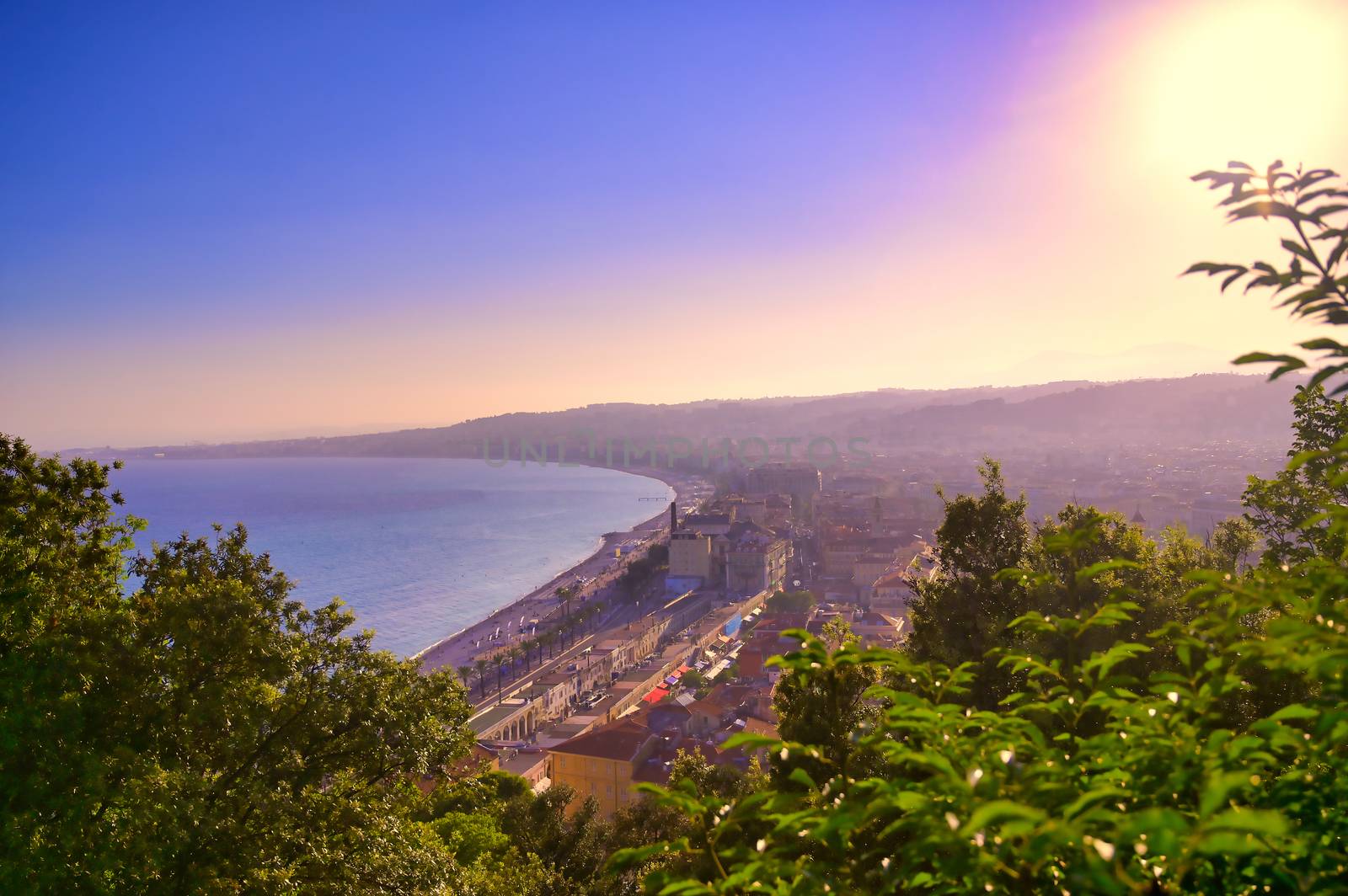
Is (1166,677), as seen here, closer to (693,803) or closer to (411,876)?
(693,803)

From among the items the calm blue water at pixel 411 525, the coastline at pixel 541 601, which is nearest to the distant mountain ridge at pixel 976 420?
the calm blue water at pixel 411 525

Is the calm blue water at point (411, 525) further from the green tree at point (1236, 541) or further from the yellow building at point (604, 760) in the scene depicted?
the green tree at point (1236, 541)

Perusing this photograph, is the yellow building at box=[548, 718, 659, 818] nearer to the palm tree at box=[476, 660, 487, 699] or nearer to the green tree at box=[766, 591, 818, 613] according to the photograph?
the palm tree at box=[476, 660, 487, 699]

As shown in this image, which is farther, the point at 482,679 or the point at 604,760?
the point at 482,679

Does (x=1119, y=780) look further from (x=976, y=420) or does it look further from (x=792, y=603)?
(x=976, y=420)

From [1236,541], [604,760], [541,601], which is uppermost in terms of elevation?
[1236,541]

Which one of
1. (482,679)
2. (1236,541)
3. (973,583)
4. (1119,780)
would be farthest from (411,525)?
(1119,780)

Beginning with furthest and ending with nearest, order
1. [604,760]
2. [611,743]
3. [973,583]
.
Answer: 1. [611,743]
2. [604,760]
3. [973,583]
